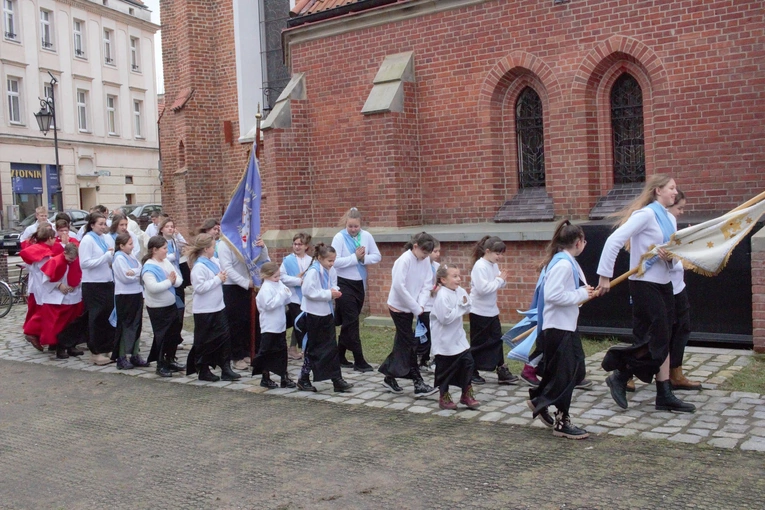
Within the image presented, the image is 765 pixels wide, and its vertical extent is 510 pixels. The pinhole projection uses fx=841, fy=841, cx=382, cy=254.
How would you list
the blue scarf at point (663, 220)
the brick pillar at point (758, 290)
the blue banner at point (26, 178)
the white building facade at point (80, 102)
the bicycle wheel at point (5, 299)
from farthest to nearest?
the white building facade at point (80, 102) < the blue banner at point (26, 178) < the bicycle wheel at point (5, 299) < the brick pillar at point (758, 290) < the blue scarf at point (663, 220)

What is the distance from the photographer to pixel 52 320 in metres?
11.8

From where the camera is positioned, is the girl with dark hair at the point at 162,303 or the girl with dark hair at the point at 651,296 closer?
the girl with dark hair at the point at 651,296

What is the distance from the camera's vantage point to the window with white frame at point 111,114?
4728 centimetres

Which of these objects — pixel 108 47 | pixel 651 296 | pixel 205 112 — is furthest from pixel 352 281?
pixel 108 47

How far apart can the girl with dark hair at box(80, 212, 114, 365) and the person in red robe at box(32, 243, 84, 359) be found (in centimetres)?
61

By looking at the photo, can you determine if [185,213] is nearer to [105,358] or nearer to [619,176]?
[105,358]

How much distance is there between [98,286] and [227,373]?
2.76 meters

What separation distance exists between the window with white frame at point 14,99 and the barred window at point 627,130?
3563 centimetres

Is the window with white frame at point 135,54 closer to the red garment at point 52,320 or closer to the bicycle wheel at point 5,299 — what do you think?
the bicycle wheel at point 5,299

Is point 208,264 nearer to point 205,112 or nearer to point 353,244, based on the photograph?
point 353,244

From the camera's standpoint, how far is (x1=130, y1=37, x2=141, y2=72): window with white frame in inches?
1953

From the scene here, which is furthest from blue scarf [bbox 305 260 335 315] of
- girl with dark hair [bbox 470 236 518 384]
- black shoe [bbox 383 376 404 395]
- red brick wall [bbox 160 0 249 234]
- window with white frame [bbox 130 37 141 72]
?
window with white frame [bbox 130 37 141 72]

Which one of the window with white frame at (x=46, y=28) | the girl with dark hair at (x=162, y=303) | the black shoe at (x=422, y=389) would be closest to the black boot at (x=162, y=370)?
the girl with dark hair at (x=162, y=303)

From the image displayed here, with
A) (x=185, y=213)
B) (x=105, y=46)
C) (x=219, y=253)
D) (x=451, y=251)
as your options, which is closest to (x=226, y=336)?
(x=219, y=253)
